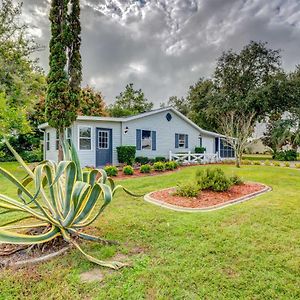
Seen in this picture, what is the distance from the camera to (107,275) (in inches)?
114

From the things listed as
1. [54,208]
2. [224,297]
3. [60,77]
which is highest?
[60,77]

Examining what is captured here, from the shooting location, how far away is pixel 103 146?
14.5 metres

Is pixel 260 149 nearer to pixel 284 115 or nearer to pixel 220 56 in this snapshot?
pixel 284 115

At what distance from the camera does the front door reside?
46.8ft

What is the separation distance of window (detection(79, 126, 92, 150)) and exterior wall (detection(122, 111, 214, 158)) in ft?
7.37

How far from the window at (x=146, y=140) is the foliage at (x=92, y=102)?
1297 centimetres

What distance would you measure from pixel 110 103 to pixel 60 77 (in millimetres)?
26247

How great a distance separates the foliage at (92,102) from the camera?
2722 centimetres

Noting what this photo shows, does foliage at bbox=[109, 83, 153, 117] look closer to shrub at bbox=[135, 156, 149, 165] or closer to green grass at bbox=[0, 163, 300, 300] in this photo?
shrub at bbox=[135, 156, 149, 165]

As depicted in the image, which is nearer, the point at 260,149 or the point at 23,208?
the point at 23,208

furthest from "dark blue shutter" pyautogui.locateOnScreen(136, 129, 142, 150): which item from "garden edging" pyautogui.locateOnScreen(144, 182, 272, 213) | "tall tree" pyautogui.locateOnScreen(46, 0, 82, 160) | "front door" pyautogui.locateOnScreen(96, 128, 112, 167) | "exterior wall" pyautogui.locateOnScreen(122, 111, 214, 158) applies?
"garden edging" pyautogui.locateOnScreen(144, 182, 272, 213)

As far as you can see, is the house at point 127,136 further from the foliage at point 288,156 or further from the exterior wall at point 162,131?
the foliage at point 288,156

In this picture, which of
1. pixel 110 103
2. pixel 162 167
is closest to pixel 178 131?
pixel 162 167

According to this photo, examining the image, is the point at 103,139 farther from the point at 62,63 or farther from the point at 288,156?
the point at 288,156
